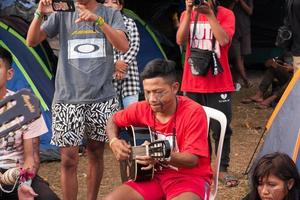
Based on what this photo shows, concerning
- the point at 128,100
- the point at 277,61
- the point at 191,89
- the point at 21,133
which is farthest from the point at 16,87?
the point at 277,61

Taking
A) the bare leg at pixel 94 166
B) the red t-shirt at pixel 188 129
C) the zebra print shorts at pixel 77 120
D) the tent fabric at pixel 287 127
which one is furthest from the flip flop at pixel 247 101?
the red t-shirt at pixel 188 129

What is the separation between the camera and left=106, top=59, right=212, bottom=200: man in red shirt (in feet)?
11.2

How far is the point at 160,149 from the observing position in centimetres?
316

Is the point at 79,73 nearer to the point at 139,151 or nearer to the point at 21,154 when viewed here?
the point at 21,154

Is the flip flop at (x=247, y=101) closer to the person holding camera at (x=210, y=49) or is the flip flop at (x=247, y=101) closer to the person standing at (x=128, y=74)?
the person standing at (x=128, y=74)

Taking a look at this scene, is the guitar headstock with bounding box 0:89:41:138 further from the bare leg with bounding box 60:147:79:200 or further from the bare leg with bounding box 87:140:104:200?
the bare leg with bounding box 87:140:104:200

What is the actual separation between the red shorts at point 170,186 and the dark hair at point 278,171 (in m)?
Answer: 0.33

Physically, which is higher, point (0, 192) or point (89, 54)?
point (89, 54)

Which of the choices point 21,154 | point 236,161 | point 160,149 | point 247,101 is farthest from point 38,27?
point 247,101

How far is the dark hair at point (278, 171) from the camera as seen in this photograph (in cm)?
316

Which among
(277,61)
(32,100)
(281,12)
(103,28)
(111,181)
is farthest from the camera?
(281,12)

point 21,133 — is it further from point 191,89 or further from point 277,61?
point 277,61

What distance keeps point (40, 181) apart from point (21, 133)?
271 mm

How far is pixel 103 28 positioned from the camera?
3.78m
